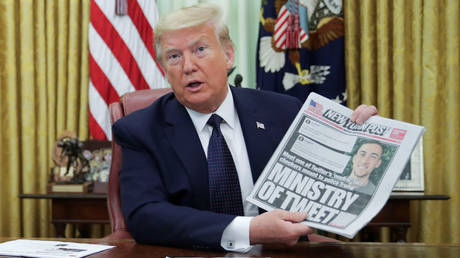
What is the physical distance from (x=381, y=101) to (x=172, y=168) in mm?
1837

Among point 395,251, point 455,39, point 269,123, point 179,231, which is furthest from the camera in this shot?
point 455,39

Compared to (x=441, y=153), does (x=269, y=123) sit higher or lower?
higher

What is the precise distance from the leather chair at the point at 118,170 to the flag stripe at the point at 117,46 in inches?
52.2

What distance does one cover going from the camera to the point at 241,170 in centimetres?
142

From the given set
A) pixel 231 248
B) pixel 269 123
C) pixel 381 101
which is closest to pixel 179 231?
pixel 231 248

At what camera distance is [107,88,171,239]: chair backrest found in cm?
152

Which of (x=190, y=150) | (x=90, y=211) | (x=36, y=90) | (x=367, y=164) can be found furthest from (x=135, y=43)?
(x=367, y=164)

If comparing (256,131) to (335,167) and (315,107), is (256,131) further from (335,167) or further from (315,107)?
(335,167)

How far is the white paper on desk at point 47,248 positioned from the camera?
0.97 meters

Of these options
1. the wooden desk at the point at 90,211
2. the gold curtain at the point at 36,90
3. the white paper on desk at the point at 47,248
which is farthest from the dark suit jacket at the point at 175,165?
the gold curtain at the point at 36,90

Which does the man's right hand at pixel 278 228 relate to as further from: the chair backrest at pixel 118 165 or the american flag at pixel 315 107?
the chair backrest at pixel 118 165

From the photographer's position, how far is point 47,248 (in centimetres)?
103

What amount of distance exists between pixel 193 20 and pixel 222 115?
307 mm

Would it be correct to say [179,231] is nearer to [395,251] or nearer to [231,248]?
[231,248]
